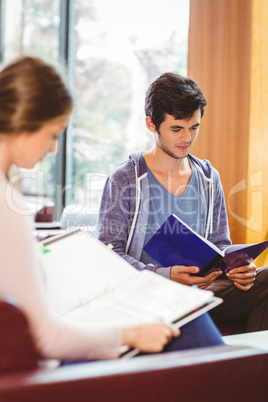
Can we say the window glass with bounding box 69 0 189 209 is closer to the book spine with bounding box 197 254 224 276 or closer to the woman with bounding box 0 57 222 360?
Result: the book spine with bounding box 197 254 224 276

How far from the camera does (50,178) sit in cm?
436

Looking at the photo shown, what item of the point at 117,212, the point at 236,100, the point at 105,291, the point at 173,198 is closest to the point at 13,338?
the point at 105,291

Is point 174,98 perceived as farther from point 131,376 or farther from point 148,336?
point 131,376

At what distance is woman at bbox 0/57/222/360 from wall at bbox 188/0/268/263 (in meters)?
1.99

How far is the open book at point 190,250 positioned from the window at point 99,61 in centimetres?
223

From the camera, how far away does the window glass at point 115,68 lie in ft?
13.7

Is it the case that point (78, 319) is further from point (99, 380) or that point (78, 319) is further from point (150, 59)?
point (150, 59)

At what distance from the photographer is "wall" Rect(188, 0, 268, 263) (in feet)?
9.61

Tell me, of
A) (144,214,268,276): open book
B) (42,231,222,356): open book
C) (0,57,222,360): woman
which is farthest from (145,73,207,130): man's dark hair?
(0,57,222,360): woman

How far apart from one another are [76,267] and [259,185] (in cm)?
197

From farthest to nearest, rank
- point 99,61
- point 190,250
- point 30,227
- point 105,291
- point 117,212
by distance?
point 99,61
point 117,212
point 190,250
point 105,291
point 30,227

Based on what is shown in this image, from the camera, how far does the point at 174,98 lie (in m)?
2.02

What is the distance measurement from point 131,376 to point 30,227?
1.17ft

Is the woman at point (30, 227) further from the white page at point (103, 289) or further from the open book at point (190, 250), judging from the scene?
the open book at point (190, 250)
